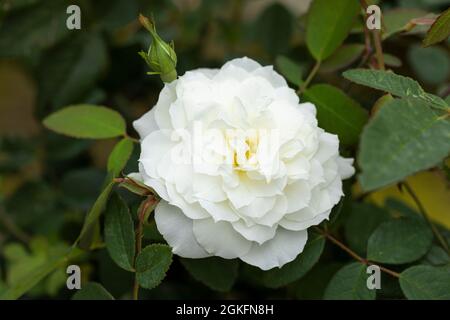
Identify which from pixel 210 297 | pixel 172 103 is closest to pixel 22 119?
pixel 210 297

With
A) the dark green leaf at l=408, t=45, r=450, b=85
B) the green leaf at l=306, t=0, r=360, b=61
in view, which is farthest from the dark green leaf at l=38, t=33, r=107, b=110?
the dark green leaf at l=408, t=45, r=450, b=85

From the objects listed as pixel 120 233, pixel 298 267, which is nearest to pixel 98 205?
pixel 120 233

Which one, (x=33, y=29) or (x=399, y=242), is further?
(x=33, y=29)

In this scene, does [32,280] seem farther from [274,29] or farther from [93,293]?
[274,29]

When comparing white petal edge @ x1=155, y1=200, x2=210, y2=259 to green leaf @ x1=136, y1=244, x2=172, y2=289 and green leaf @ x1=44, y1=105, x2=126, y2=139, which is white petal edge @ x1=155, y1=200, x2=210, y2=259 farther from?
green leaf @ x1=44, y1=105, x2=126, y2=139

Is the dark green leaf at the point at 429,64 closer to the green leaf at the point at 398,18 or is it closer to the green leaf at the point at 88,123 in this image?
the green leaf at the point at 398,18

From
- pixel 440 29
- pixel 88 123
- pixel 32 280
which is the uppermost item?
pixel 440 29

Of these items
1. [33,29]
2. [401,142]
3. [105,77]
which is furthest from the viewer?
[105,77]
